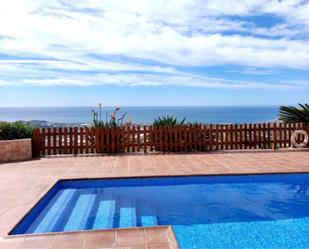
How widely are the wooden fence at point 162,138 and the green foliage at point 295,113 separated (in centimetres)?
83

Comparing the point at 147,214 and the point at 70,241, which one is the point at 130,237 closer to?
the point at 70,241

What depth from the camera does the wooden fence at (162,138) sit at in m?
9.98

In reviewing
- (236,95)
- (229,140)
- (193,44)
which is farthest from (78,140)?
(236,95)

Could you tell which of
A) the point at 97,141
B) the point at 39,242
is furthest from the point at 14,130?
the point at 39,242

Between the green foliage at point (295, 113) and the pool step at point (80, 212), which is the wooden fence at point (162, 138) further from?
the pool step at point (80, 212)

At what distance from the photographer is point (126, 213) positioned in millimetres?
5184

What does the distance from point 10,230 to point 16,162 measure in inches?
200

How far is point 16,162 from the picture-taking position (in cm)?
876

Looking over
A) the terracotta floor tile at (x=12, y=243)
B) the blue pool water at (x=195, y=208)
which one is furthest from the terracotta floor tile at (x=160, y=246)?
the terracotta floor tile at (x=12, y=243)

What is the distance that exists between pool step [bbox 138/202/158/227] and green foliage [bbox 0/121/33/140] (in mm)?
5553

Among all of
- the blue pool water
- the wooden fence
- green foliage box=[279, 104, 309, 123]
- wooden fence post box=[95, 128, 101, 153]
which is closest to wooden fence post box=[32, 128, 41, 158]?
the wooden fence

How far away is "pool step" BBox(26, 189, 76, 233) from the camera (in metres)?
4.50

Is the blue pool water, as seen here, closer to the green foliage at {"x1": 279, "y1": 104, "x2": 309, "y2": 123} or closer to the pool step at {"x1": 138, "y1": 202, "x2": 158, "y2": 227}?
the pool step at {"x1": 138, "y1": 202, "x2": 158, "y2": 227}

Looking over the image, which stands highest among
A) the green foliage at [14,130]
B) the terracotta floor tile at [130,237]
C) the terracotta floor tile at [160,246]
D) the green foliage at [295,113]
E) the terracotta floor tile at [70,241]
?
the green foliage at [295,113]
